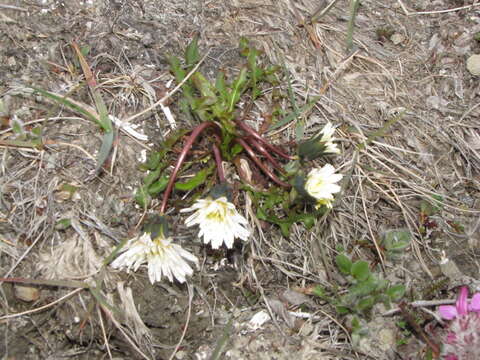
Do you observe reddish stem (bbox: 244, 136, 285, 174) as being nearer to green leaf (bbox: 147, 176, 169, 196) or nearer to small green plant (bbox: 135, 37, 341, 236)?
small green plant (bbox: 135, 37, 341, 236)

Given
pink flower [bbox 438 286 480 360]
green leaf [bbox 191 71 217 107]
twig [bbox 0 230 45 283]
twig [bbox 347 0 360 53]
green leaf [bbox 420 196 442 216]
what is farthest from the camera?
twig [bbox 347 0 360 53]

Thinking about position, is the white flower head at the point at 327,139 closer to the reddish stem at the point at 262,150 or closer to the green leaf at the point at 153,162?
the reddish stem at the point at 262,150

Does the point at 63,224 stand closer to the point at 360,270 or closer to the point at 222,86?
the point at 222,86

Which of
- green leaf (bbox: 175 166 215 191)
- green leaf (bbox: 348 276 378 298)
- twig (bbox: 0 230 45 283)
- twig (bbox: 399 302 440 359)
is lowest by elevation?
twig (bbox: 0 230 45 283)

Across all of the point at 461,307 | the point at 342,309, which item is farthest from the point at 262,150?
the point at 461,307

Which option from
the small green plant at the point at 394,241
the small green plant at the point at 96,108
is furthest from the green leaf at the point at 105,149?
the small green plant at the point at 394,241

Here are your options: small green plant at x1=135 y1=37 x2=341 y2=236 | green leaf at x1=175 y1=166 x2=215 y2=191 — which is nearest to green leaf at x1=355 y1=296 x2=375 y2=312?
small green plant at x1=135 y1=37 x2=341 y2=236

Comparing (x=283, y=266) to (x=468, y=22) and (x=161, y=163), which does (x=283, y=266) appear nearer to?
(x=161, y=163)
